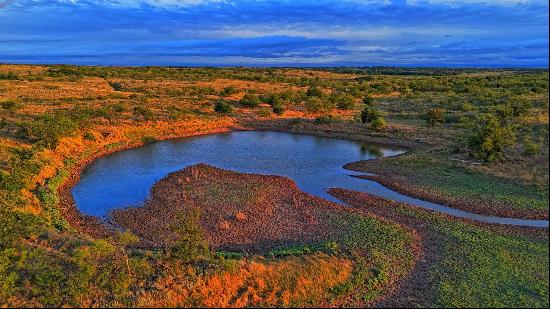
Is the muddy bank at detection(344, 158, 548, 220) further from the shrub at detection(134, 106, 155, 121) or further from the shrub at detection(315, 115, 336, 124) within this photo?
the shrub at detection(134, 106, 155, 121)

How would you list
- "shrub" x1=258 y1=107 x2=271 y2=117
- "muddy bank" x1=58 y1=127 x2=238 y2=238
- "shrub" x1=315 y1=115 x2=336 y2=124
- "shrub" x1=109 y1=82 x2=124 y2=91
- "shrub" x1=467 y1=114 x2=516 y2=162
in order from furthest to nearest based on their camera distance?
"shrub" x1=109 y1=82 x2=124 y2=91 → "shrub" x1=258 y1=107 x2=271 y2=117 → "shrub" x1=315 y1=115 x2=336 y2=124 → "shrub" x1=467 y1=114 x2=516 y2=162 → "muddy bank" x1=58 y1=127 x2=238 y2=238

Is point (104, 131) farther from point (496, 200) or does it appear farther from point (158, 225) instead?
point (496, 200)

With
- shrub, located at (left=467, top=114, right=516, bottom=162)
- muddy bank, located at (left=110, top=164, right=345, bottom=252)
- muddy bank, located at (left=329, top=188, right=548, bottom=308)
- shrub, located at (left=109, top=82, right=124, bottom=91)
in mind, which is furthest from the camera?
shrub, located at (left=109, top=82, right=124, bottom=91)

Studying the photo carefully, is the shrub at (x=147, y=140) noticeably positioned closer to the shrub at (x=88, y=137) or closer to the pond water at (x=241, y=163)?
the pond water at (x=241, y=163)

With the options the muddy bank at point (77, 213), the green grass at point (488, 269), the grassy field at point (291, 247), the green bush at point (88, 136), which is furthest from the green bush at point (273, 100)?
the green grass at point (488, 269)

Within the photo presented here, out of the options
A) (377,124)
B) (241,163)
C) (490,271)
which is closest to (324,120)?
(377,124)

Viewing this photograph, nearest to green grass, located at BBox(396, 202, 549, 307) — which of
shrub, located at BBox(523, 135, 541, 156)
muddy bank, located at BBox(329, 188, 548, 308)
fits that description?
muddy bank, located at BBox(329, 188, 548, 308)
